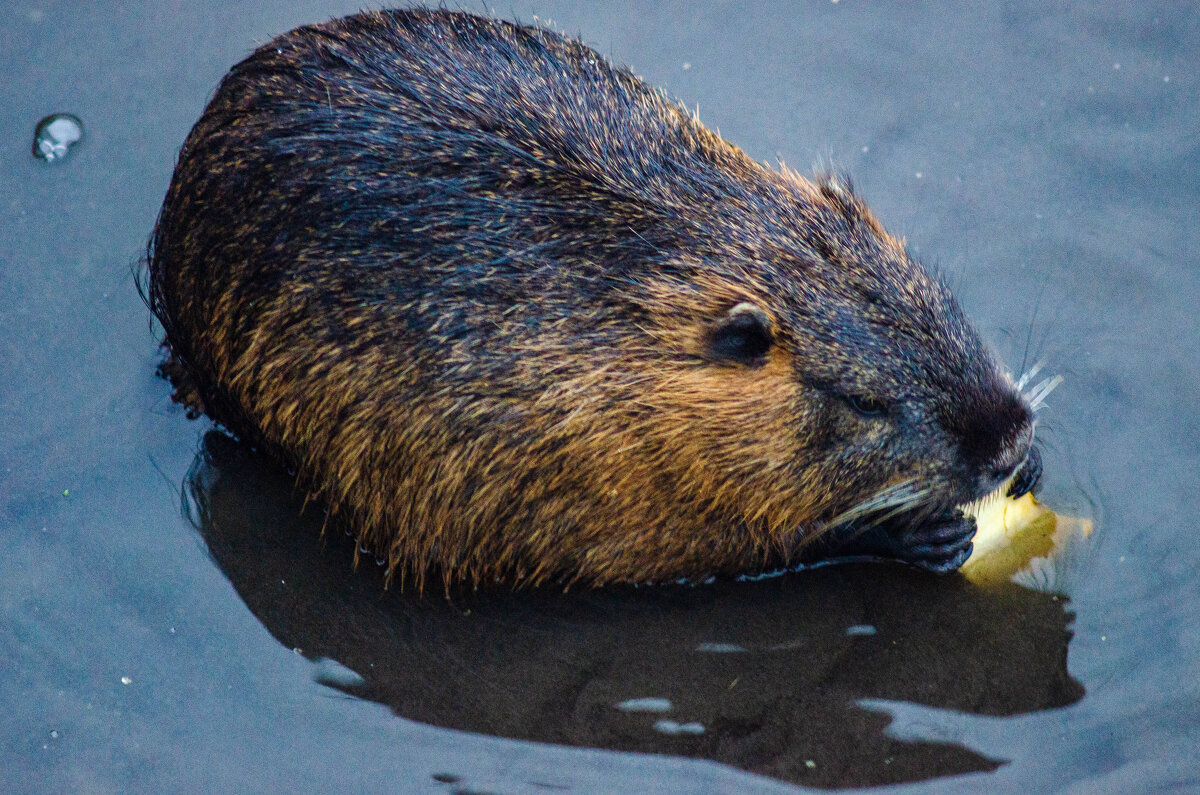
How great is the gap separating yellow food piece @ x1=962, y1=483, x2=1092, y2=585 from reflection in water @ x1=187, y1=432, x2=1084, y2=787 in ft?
0.27

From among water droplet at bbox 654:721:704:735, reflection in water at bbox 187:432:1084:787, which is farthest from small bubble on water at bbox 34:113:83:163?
water droplet at bbox 654:721:704:735

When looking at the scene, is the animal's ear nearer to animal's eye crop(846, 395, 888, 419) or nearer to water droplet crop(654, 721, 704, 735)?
animal's eye crop(846, 395, 888, 419)

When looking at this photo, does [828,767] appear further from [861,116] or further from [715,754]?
[861,116]

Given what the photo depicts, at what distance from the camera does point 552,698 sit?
4.26 m

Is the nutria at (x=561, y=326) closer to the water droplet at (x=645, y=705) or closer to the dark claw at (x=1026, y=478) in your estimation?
the dark claw at (x=1026, y=478)

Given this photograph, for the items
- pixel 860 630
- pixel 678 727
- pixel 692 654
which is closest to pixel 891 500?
pixel 860 630

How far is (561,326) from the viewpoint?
13.3 ft

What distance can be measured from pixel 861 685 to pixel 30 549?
2.67m

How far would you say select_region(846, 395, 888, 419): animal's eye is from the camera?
4012 millimetres

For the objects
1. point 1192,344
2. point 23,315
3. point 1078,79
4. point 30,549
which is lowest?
point 30,549

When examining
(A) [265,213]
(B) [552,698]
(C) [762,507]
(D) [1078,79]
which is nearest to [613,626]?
(B) [552,698]

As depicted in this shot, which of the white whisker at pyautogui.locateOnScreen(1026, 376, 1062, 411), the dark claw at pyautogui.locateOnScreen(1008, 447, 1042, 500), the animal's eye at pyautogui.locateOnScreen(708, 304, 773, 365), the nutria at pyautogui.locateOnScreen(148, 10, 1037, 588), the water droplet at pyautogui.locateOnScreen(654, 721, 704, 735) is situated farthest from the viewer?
the dark claw at pyautogui.locateOnScreen(1008, 447, 1042, 500)

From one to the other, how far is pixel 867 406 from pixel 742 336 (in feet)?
1.33

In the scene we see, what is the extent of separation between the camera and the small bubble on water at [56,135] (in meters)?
5.71
